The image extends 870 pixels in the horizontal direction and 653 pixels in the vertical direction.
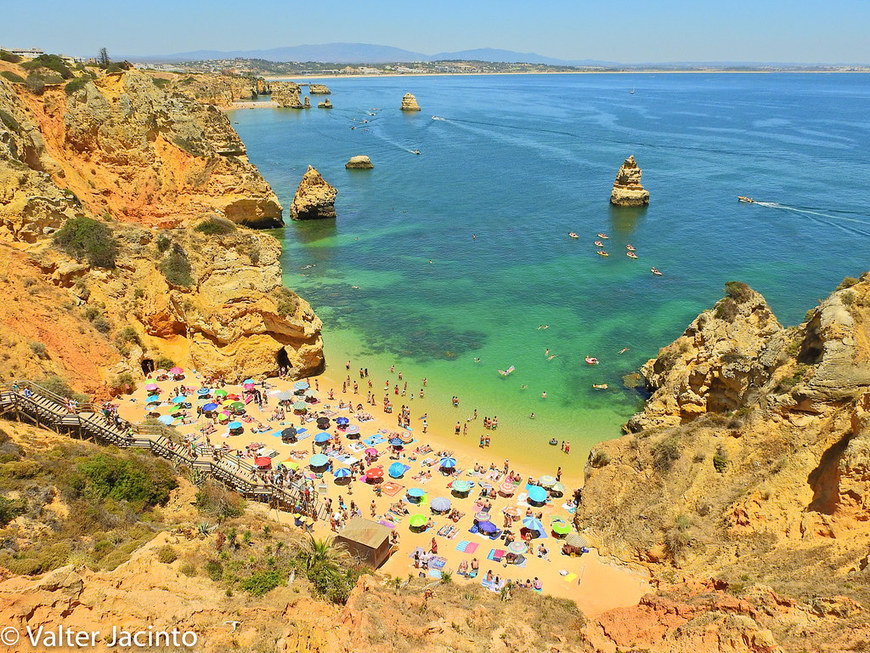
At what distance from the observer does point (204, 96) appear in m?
152

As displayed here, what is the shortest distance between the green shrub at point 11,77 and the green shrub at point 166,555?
45409 mm

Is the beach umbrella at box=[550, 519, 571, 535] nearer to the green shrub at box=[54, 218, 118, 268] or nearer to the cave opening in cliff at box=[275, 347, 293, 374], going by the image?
the cave opening in cliff at box=[275, 347, 293, 374]

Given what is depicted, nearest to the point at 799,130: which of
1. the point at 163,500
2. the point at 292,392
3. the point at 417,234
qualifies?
the point at 417,234

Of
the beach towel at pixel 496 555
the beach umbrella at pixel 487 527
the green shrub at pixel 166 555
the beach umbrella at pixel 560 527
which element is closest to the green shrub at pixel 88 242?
the green shrub at pixel 166 555

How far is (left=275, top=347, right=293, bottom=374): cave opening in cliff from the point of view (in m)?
32.8

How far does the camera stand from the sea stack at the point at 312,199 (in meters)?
64.1

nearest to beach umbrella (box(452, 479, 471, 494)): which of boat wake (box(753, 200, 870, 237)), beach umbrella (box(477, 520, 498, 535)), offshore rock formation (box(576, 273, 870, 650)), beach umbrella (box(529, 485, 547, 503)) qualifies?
beach umbrella (box(477, 520, 498, 535))

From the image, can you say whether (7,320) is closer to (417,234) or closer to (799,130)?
(417,234)

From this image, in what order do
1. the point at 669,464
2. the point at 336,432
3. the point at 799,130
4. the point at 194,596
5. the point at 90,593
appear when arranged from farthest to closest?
the point at 799,130
the point at 336,432
the point at 669,464
the point at 194,596
the point at 90,593

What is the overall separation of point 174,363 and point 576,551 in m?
24.4

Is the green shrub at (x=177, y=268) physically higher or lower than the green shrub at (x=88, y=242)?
lower

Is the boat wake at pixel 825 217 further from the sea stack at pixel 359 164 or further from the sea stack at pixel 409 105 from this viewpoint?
the sea stack at pixel 409 105

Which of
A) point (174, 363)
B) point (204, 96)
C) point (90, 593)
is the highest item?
point (204, 96)

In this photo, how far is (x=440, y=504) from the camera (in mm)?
23219
